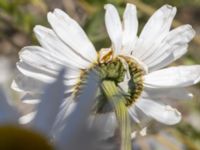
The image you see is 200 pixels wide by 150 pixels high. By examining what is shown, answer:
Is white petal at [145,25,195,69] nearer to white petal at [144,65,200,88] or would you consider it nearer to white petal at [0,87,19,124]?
white petal at [144,65,200,88]

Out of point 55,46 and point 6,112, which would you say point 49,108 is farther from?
point 55,46

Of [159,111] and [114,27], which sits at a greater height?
[114,27]

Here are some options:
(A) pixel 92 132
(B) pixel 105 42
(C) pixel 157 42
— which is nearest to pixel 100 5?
(B) pixel 105 42

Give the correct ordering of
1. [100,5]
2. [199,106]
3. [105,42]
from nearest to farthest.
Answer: [105,42]
[100,5]
[199,106]

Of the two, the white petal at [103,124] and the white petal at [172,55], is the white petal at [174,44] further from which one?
the white petal at [103,124]

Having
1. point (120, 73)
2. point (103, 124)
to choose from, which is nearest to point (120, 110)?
point (103, 124)

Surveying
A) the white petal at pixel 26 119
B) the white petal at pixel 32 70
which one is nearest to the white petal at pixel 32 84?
the white petal at pixel 32 70

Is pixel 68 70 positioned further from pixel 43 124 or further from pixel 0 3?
pixel 0 3
